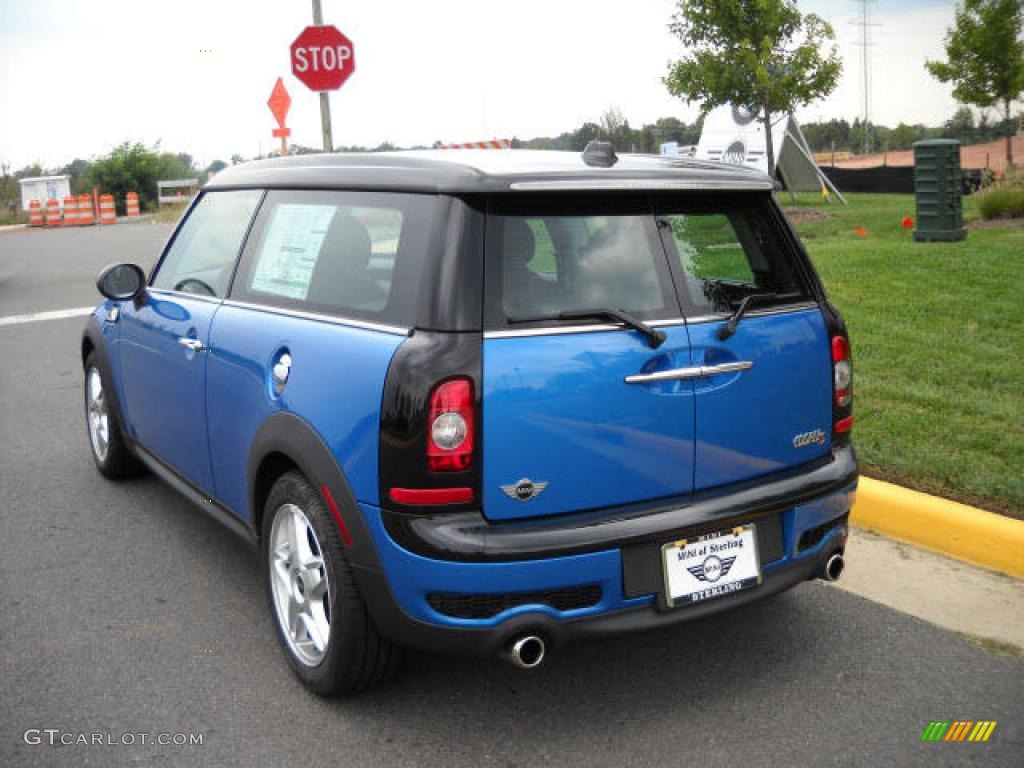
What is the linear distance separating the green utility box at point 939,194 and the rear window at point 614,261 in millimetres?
9130

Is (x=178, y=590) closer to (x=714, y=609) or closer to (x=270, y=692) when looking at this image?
(x=270, y=692)

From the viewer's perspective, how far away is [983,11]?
87.4ft

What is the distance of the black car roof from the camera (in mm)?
3051

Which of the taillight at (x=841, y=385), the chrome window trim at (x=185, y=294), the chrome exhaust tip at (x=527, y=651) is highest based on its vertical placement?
the chrome window trim at (x=185, y=294)

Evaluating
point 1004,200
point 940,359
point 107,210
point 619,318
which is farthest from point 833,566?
point 107,210

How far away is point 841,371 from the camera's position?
3.55m

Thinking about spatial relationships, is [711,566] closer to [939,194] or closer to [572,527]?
[572,527]

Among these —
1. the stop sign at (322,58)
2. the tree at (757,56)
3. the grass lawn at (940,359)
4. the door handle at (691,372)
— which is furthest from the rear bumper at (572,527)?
the tree at (757,56)

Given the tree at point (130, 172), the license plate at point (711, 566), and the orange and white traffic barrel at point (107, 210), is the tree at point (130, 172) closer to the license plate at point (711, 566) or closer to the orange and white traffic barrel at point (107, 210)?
the orange and white traffic barrel at point (107, 210)

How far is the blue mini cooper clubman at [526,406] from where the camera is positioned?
9.48 ft

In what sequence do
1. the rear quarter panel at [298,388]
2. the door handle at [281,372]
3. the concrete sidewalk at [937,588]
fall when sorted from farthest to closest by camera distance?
the concrete sidewalk at [937,588], the door handle at [281,372], the rear quarter panel at [298,388]

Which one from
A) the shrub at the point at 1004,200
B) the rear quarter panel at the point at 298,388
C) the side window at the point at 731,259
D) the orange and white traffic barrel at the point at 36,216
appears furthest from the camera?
the orange and white traffic barrel at the point at 36,216

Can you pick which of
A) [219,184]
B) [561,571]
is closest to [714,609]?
[561,571]

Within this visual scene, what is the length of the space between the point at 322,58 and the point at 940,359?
852cm
